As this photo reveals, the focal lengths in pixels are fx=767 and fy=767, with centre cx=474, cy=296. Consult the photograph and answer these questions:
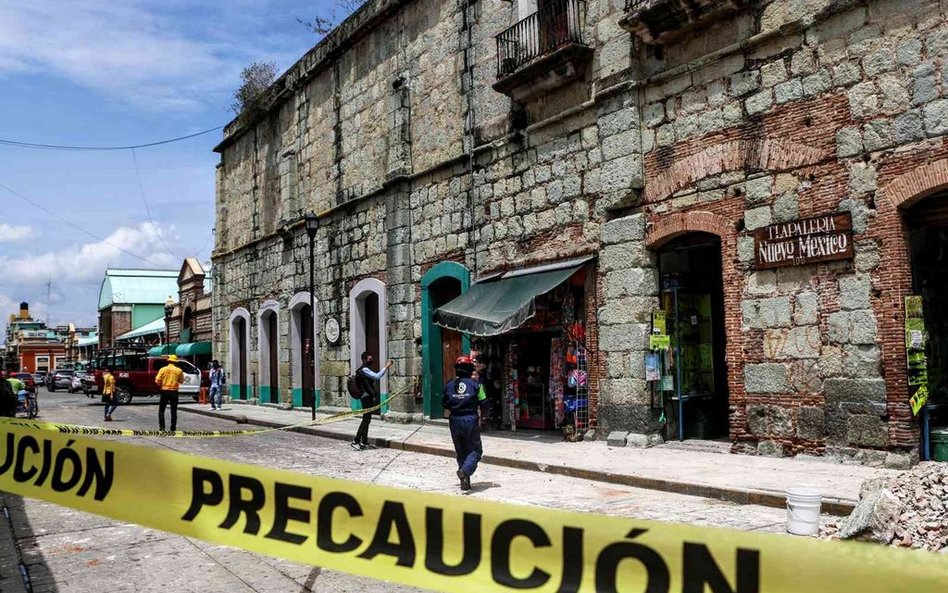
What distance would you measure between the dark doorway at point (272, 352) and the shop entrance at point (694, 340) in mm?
16525

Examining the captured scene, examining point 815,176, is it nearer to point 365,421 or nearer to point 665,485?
point 665,485

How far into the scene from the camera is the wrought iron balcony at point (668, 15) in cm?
1112

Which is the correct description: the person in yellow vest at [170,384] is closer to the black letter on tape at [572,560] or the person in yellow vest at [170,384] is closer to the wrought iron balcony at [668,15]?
the wrought iron balcony at [668,15]

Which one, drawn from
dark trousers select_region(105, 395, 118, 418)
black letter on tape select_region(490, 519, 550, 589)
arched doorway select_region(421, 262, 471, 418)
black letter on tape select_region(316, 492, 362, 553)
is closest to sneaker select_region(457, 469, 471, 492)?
black letter on tape select_region(316, 492, 362, 553)

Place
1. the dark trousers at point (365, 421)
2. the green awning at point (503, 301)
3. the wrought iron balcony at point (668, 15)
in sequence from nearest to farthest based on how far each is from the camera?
the wrought iron balcony at point (668, 15)
the green awning at point (503, 301)
the dark trousers at point (365, 421)

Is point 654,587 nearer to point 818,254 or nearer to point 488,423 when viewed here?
point 818,254

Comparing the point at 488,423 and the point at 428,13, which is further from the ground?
the point at 428,13

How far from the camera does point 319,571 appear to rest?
595 centimetres

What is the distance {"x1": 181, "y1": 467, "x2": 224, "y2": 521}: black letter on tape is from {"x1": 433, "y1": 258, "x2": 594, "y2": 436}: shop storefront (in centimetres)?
932

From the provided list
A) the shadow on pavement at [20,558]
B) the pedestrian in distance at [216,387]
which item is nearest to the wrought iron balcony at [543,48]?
the shadow on pavement at [20,558]

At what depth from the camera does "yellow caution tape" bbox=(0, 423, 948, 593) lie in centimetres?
214

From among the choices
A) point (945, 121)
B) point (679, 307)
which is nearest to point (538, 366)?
point (679, 307)

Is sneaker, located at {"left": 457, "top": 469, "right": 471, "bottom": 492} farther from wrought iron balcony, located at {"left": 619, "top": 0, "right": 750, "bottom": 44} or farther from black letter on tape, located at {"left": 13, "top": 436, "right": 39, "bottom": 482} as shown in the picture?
wrought iron balcony, located at {"left": 619, "top": 0, "right": 750, "bottom": 44}

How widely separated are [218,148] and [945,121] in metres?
26.7
